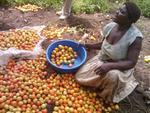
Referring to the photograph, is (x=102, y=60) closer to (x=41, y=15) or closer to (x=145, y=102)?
(x=145, y=102)

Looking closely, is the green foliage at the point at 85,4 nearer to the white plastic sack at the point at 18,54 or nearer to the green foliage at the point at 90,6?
the green foliage at the point at 90,6

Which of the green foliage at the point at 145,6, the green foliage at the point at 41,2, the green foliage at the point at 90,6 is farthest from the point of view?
the green foliage at the point at 145,6

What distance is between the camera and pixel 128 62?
4.32 m

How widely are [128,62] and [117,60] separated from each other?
0.23 metres

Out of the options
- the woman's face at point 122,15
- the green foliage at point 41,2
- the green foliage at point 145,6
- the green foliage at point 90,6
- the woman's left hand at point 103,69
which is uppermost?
the woman's face at point 122,15

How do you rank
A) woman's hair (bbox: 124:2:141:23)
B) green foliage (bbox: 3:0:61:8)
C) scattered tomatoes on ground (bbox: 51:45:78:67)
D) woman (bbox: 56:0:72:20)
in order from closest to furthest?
1. woman's hair (bbox: 124:2:141:23)
2. scattered tomatoes on ground (bbox: 51:45:78:67)
3. woman (bbox: 56:0:72:20)
4. green foliage (bbox: 3:0:61:8)

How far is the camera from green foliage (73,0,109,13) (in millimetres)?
7734

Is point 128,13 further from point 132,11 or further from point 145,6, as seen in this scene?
point 145,6

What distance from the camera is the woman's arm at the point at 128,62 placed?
4.29 m

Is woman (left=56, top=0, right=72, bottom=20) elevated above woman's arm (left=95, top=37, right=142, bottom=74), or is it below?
below

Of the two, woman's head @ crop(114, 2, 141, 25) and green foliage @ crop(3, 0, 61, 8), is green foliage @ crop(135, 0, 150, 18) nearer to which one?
green foliage @ crop(3, 0, 61, 8)

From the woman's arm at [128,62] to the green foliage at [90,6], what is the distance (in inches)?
137

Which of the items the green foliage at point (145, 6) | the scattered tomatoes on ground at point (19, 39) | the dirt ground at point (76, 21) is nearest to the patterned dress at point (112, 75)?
the dirt ground at point (76, 21)

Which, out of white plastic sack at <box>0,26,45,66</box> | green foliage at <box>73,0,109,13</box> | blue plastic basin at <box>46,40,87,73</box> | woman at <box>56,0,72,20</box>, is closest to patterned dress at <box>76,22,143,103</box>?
blue plastic basin at <box>46,40,87,73</box>
